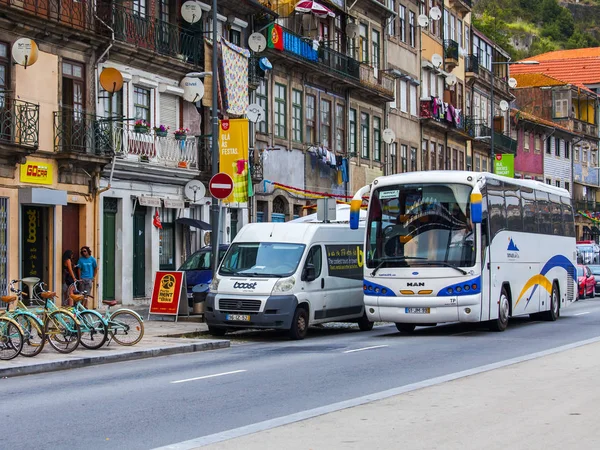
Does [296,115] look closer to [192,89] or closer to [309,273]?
[192,89]

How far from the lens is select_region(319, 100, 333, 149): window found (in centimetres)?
4675

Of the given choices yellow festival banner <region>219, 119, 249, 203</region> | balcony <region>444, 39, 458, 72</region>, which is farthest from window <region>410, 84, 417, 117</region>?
yellow festival banner <region>219, 119, 249, 203</region>

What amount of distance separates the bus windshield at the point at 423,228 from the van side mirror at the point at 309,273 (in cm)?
116

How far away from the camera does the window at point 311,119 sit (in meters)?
45.4

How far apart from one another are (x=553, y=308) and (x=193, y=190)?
12059 millimetres

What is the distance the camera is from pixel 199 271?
29750 mm

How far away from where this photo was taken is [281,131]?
141 feet

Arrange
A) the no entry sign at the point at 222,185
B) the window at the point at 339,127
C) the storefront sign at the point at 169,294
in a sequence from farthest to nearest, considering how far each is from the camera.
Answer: the window at the point at 339,127
the storefront sign at the point at 169,294
the no entry sign at the point at 222,185

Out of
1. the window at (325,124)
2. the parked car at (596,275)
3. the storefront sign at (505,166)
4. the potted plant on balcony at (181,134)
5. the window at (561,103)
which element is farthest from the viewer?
the window at (561,103)

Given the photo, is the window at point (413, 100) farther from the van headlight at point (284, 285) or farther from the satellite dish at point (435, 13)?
the van headlight at point (284, 285)

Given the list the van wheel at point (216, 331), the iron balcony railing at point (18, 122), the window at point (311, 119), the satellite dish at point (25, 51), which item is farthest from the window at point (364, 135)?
the van wheel at point (216, 331)

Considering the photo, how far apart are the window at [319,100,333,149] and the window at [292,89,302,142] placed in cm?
184

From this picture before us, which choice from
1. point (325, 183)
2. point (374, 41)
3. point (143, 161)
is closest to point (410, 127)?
point (374, 41)

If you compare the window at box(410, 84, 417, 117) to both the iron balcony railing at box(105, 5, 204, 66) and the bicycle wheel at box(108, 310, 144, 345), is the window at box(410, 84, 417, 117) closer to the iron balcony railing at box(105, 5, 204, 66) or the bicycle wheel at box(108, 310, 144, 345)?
the iron balcony railing at box(105, 5, 204, 66)
